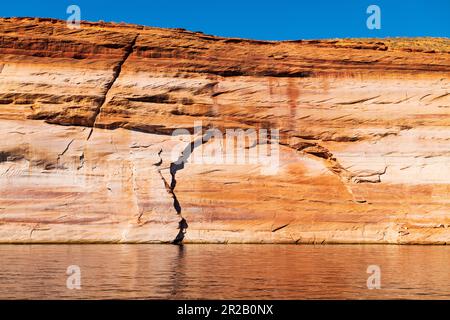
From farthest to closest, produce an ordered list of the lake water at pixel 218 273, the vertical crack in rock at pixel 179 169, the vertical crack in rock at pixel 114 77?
the vertical crack in rock at pixel 114 77 < the vertical crack in rock at pixel 179 169 < the lake water at pixel 218 273

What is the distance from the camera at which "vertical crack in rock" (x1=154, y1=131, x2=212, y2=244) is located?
85.2 ft

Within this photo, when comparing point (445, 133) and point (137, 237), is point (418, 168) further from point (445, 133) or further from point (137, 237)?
point (137, 237)

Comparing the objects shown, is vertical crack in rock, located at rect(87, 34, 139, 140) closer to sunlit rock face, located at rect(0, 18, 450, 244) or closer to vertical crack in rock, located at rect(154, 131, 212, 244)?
sunlit rock face, located at rect(0, 18, 450, 244)

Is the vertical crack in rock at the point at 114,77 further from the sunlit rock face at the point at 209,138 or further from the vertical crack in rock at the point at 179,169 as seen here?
the vertical crack in rock at the point at 179,169

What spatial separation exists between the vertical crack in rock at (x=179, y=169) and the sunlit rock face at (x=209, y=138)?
0.17ft

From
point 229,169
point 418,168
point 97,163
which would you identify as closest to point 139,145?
point 97,163

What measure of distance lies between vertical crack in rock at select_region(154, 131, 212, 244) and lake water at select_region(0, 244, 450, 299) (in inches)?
130

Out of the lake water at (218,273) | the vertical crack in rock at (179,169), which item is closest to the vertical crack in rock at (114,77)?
the vertical crack in rock at (179,169)

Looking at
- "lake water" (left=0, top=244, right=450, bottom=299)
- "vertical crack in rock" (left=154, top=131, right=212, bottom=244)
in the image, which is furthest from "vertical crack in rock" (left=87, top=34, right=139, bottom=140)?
"lake water" (left=0, top=244, right=450, bottom=299)

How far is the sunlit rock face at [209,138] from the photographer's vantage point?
25.7 meters

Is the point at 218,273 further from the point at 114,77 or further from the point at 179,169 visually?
the point at 114,77

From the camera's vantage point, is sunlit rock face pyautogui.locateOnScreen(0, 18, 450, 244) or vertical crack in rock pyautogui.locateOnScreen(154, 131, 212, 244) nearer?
sunlit rock face pyautogui.locateOnScreen(0, 18, 450, 244)

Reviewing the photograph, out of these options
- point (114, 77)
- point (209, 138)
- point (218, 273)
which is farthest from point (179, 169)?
point (218, 273)
